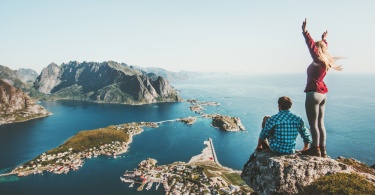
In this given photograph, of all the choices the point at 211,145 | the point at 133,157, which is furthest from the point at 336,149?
the point at 133,157

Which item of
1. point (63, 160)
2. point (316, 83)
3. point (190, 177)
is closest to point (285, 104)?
point (316, 83)

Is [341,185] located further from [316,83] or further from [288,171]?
[316,83]

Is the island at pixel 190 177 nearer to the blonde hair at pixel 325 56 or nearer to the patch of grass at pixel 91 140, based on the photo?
→ the patch of grass at pixel 91 140

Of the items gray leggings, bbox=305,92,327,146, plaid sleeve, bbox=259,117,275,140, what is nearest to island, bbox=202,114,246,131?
gray leggings, bbox=305,92,327,146

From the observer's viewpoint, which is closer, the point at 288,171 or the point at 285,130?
the point at 288,171

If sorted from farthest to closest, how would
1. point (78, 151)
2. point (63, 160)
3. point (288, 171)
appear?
1. point (78, 151)
2. point (63, 160)
3. point (288, 171)

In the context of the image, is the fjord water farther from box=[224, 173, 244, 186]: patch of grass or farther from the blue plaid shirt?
the blue plaid shirt
